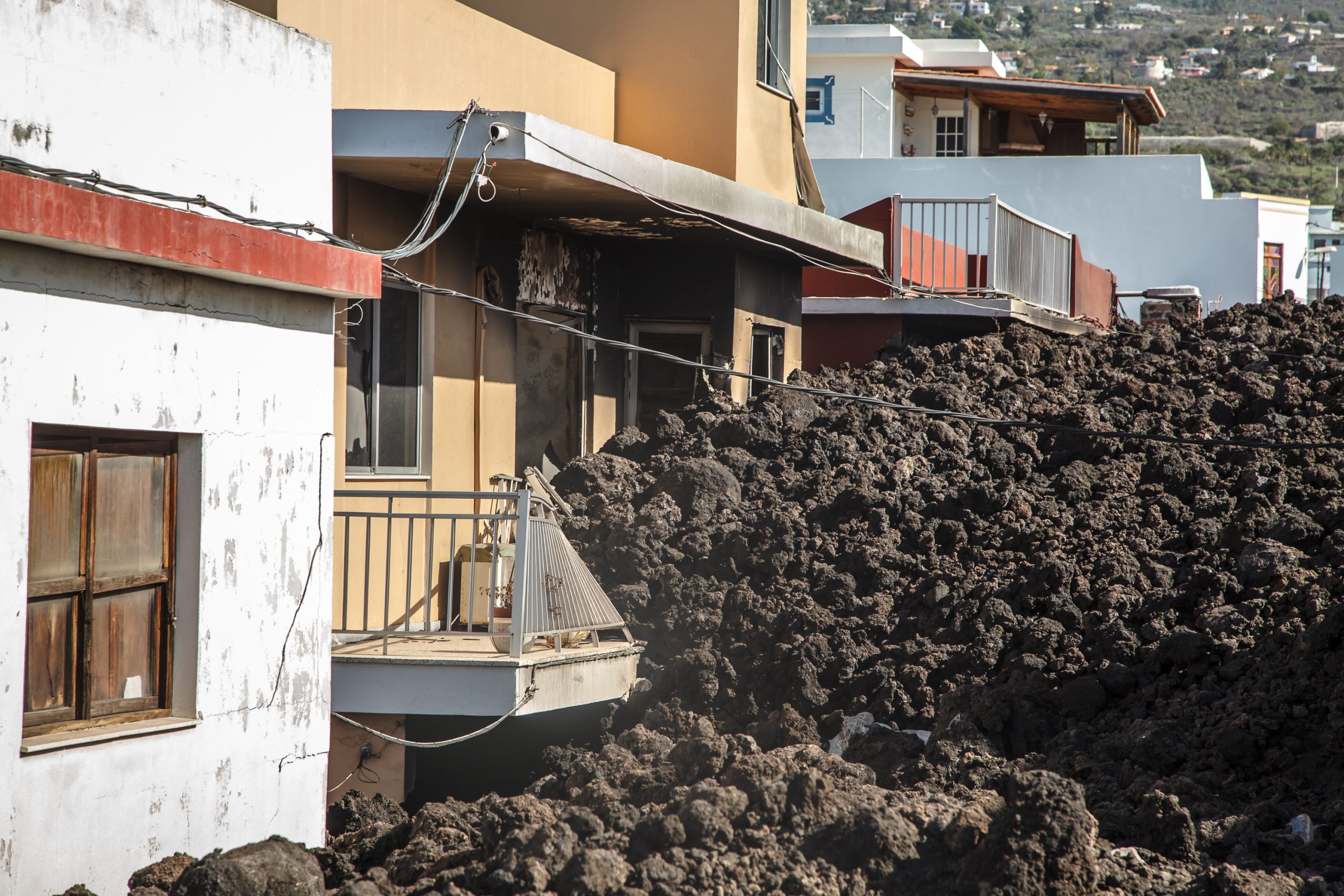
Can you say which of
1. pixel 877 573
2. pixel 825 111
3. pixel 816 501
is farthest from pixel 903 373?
pixel 825 111

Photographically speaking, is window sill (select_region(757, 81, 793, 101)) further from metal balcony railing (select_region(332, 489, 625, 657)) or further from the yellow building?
metal balcony railing (select_region(332, 489, 625, 657))

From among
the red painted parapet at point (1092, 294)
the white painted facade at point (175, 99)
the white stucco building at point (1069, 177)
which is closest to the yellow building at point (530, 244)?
the white painted facade at point (175, 99)

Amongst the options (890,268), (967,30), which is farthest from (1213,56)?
(890,268)

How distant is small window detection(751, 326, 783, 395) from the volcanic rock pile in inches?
20.0

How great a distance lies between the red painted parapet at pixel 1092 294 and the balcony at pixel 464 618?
41.3 ft

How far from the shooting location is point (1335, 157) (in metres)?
58.1

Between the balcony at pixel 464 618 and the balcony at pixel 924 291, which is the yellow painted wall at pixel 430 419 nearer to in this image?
Result: the balcony at pixel 464 618

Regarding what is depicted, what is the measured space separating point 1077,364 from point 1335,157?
50.8m

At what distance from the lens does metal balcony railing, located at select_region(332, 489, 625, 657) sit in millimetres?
7852

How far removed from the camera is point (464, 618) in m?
9.36

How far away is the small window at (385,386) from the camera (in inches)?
351

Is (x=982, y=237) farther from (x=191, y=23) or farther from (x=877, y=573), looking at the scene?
(x=191, y=23)

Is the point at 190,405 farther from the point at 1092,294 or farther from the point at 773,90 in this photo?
the point at 1092,294

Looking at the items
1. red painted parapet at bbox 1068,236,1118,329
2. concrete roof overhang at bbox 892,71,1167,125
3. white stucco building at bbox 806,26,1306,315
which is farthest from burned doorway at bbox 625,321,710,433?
concrete roof overhang at bbox 892,71,1167,125
